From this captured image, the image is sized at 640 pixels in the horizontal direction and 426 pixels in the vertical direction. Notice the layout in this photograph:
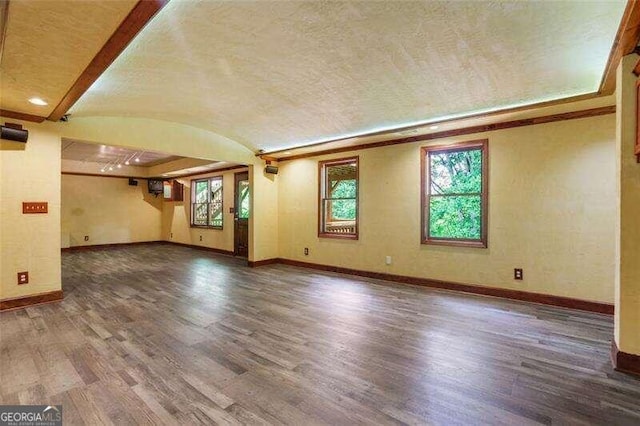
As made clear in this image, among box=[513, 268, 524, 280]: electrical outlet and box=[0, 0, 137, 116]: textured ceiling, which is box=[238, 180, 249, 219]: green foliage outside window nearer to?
box=[0, 0, 137, 116]: textured ceiling

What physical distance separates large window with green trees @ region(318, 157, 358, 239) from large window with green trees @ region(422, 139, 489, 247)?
1.43m

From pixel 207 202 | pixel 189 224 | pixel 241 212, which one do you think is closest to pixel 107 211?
pixel 189 224

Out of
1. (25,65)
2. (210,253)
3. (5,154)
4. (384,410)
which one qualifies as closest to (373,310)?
(384,410)

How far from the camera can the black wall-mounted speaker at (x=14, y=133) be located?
3459 mm

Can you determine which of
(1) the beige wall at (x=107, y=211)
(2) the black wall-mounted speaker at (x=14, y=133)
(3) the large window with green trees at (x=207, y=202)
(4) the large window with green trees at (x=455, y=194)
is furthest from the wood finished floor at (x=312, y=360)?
(1) the beige wall at (x=107, y=211)

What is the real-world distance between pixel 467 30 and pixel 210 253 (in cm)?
789

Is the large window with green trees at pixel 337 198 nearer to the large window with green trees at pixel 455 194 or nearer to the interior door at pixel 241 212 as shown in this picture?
the large window with green trees at pixel 455 194

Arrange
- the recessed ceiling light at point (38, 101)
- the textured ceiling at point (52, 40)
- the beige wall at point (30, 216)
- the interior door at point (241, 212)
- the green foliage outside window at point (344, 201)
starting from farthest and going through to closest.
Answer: the interior door at point (241, 212) → the green foliage outside window at point (344, 201) → the beige wall at point (30, 216) → the recessed ceiling light at point (38, 101) → the textured ceiling at point (52, 40)

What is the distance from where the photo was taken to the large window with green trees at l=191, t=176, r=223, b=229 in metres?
8.57

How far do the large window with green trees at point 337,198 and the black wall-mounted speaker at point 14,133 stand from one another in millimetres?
4348

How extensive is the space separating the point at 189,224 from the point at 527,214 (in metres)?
8.78

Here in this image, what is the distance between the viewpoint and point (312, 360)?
7.84 feet

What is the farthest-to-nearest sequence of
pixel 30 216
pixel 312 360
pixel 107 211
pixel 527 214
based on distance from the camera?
pixel 107 211 < pixel 527 214 < pixel 30 216 < pixel 312 360

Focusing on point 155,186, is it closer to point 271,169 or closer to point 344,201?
point 271,169
